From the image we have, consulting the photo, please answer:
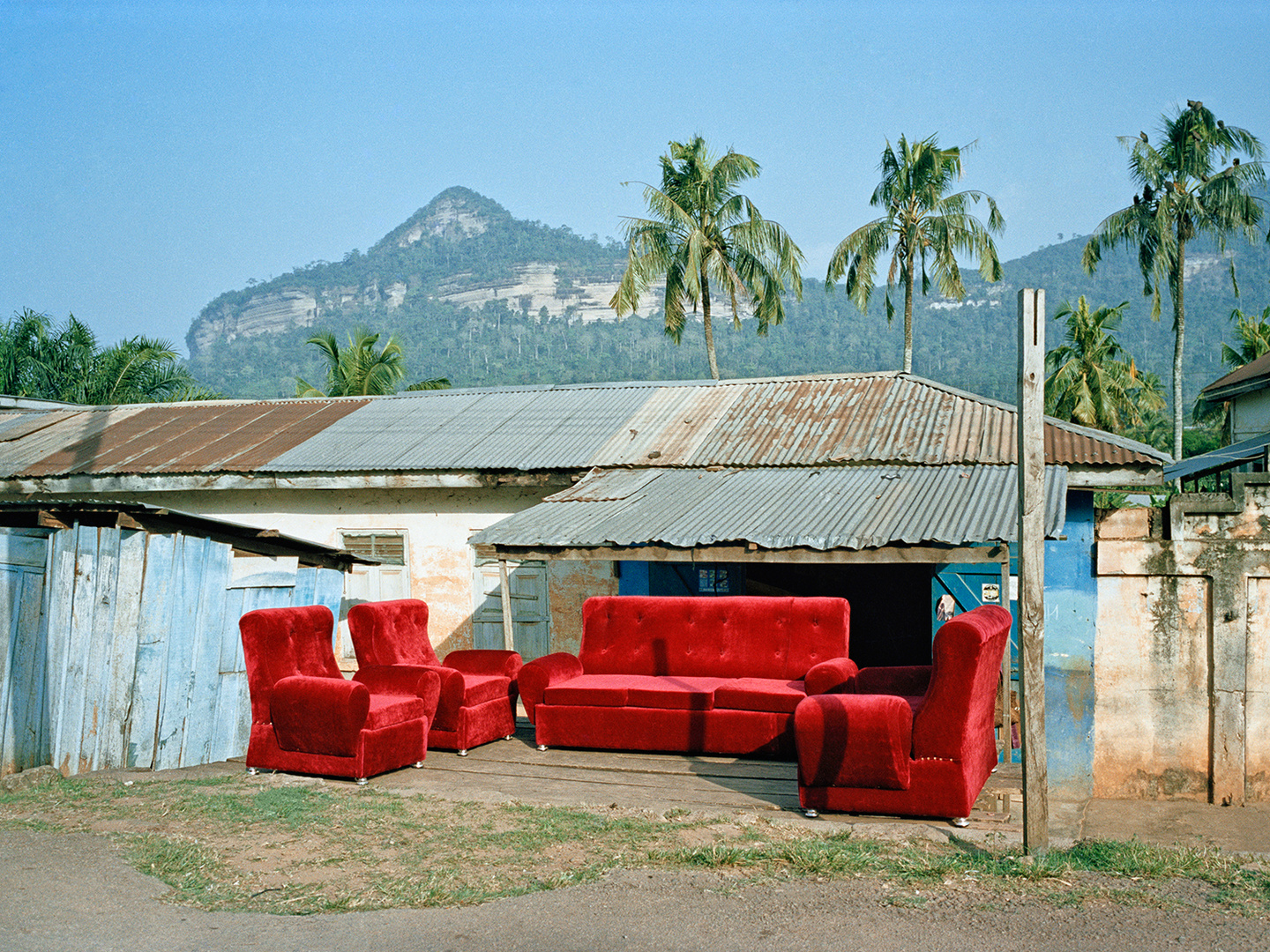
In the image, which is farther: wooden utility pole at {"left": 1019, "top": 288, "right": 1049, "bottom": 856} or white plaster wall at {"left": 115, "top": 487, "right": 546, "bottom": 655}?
white plaster wall at {"left": 115, "top": 487, "right": 546, "bottom": 655}

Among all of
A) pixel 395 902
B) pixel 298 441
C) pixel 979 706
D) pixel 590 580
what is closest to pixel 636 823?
pixel 395 902

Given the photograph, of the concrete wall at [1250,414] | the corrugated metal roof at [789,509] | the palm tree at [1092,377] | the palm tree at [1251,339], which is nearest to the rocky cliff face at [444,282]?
the palm tree at [1092,377]

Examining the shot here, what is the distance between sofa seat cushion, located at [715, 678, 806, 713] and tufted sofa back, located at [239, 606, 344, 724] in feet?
8.91

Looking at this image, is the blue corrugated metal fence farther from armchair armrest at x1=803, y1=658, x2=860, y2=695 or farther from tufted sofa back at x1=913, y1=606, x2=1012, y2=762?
tufted sofa back at x1=913, y1=606, x2=1012, y2=762

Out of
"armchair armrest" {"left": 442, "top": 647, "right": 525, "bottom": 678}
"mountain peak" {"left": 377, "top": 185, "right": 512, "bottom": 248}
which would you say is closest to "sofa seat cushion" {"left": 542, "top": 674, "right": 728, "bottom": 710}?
"armchair armrest" {"left": 442, "top": 647, "right": 525, "bottom": 678}

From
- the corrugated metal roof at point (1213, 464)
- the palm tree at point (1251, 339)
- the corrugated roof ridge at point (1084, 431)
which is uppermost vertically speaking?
the palm tree at point (1251, 339)

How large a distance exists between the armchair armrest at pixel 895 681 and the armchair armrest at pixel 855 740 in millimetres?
1011

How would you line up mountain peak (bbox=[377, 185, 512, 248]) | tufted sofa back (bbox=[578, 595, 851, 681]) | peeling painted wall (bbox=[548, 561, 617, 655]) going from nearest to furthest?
tufted sofa back (bbox=[578, 595, 851, 681]) < peeling painted wall (bbox=[548, 561, 617, 655]) < mountain peak (bbox=[377, 185, 512, 248])

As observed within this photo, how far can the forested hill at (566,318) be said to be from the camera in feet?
245

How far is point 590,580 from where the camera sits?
1147 centimetres

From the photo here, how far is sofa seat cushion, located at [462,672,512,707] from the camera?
26.0 ft

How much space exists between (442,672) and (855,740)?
327cm

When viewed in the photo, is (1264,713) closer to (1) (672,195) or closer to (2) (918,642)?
(2) (918,642)

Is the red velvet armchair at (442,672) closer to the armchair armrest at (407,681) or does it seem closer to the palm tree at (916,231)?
the armchair armrest at (407,681)
